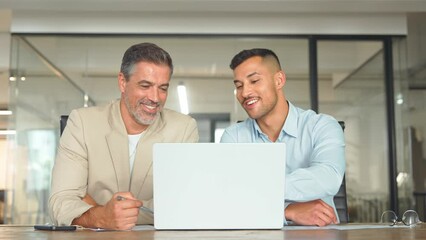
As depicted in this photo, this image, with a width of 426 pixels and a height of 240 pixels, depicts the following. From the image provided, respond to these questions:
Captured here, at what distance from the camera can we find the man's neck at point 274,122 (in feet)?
8.54

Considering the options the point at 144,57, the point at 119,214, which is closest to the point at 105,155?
the point at 144,57

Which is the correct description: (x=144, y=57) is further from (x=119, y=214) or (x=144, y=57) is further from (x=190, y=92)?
(x=190, y=92)

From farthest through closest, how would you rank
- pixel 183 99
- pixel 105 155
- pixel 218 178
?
pixel 183 99 → pixel 105 155 → pixel 218 178

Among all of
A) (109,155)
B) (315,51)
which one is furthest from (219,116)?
(109,155)

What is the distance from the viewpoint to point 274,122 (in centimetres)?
261

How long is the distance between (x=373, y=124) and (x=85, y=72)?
275 cm

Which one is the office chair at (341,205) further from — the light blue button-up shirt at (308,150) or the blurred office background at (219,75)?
the blurred office background at (219,75)

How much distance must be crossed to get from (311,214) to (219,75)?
11.7ft

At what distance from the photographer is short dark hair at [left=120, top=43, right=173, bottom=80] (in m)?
2.38

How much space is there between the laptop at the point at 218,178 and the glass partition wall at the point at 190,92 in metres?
3.63

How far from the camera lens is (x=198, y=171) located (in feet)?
5.50

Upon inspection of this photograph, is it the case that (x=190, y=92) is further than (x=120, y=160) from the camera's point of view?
Yes

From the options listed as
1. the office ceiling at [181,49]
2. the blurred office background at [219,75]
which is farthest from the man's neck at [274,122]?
the blurred office background at [219,75]

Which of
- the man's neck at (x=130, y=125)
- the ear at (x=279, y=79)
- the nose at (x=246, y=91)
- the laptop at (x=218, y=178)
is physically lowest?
the laptop at (x=218, y=178)
